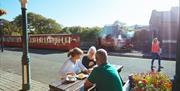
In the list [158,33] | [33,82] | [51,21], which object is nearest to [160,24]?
[158,33]

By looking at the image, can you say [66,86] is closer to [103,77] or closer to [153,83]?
[103,77]

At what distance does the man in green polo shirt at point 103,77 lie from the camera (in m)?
3.95

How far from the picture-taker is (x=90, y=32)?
33.7 m

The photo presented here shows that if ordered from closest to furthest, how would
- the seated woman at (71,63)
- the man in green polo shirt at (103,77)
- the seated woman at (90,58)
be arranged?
the man in green polo shirt at (103,77)
the seated woman at (71,63)
the seated woman at (90,58)

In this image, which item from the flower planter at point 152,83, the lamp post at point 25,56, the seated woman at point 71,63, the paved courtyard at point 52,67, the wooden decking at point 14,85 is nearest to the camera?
Result: the flower planter at point 152,83

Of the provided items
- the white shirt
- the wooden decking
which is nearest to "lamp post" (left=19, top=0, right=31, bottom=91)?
the wooden decking

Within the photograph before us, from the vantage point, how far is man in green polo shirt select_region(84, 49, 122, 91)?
3.95 metres

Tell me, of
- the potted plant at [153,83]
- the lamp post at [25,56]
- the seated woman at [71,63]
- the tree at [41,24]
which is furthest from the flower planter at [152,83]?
the tree at [41,24]

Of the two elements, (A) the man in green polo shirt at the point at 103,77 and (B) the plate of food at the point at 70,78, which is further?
(B) the plate of food at the point at 70,78

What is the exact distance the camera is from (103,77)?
155 inches

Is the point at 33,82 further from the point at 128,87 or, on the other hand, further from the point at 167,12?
the point at 167,12

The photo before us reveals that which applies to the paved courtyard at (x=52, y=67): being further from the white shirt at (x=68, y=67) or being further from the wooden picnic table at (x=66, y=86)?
the wooden picnic table at (x=66, y=86)

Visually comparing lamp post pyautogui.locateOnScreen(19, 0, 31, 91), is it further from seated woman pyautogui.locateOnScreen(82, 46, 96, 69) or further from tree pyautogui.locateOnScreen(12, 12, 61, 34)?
tree pyautogui.locateOnScreen(12, 12, 61, 34)

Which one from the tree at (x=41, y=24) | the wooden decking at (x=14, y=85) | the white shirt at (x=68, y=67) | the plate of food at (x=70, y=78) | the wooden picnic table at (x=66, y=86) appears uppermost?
the tree at (x=41, y=24)
